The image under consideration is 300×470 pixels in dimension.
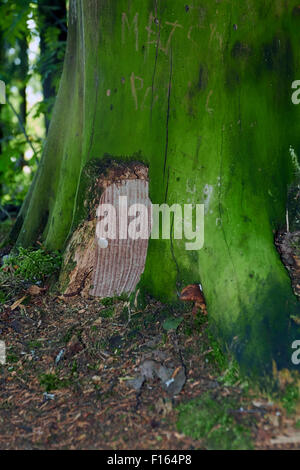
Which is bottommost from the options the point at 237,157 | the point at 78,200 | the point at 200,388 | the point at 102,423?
the point at 102,423

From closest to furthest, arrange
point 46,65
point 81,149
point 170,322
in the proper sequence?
point 170,322 < point 81,149 < point 46,65

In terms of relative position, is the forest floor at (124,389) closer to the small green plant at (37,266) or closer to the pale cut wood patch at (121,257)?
the pale cut wood patch at (121,257)

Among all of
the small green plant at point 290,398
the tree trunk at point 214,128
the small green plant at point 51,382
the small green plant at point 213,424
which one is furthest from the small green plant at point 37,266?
the small green plant at point 290,398

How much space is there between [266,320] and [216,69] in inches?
72.0

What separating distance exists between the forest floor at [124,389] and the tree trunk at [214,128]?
0.28 m

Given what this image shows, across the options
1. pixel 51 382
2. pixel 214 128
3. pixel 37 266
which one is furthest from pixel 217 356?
pixel 37 266

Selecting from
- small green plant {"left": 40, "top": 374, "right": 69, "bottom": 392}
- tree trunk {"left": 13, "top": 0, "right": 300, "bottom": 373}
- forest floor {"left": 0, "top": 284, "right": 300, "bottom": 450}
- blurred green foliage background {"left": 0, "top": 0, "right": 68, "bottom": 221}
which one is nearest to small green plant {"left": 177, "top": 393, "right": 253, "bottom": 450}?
forest floor {"left": 0, "top": 284, "right": 300, "bottom": 450}

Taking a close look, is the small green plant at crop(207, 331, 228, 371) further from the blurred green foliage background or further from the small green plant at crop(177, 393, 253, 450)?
the blurred green foliage background

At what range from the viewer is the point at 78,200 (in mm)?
3545

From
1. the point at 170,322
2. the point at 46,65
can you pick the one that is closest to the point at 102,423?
the point at 170,322

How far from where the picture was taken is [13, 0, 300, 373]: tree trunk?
2.88m

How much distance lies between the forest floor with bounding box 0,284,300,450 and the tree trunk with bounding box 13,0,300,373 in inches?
10.9

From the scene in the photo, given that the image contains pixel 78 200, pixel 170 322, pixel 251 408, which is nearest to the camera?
pixel 251 408

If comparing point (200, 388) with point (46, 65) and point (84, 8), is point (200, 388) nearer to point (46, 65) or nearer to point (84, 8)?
point (84, 8)
